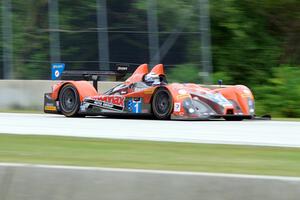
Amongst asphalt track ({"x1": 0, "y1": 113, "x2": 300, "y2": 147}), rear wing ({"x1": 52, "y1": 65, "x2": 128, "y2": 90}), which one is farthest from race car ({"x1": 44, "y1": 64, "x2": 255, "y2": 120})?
rear wing ({"x1": 52, "y1": 65, "x2": 128, "y2": 90})

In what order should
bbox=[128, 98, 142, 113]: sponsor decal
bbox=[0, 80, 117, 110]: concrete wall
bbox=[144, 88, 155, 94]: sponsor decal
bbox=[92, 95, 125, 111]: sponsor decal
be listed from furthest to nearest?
bbox=[0, 80, 117, 110]: concrete wall < bbox=[92, 95, 125, 111]: sponsor decal < bbox=[128, 98, 142, 113]: sponsor decal < bbox=[144, 88, 155, 94]: sponsor decal

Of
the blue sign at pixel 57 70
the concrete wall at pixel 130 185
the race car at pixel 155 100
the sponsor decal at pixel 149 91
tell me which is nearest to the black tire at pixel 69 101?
the race car at pixel 155 100

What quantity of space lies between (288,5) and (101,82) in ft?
30.6

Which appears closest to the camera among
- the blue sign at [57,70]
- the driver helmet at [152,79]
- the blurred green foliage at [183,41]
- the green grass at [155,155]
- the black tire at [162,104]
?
the green grass at [155,155]

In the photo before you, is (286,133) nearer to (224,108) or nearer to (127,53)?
(224,108)

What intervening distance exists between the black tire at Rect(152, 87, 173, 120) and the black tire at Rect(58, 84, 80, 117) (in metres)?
2.46

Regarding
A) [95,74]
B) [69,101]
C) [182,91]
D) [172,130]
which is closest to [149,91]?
[182,91]

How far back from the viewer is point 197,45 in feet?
71.6

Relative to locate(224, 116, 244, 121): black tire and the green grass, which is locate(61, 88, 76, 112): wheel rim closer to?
locate(224, 116, 244, 121): black tire

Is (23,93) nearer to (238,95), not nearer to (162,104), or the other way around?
(162,104)

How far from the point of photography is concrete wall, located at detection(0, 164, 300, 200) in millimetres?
6453

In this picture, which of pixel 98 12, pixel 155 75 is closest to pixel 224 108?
pixel 155 75

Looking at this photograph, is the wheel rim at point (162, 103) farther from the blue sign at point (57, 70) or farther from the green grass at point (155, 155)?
the green grass at point (155, 155)

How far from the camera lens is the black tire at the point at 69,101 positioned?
18.3m
